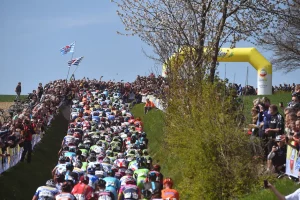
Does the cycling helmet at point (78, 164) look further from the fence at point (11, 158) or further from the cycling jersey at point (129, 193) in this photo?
the cycling jersey at point (129, 193)

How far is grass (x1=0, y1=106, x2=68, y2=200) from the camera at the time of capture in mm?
27234

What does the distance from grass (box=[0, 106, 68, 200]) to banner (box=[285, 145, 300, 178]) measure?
11.5 meters

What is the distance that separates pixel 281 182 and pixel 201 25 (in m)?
12.7

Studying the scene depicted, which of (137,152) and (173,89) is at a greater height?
(173,89)

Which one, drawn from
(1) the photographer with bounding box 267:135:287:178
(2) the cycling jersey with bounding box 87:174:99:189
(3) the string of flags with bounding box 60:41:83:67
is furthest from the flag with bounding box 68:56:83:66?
(1) the photographer with bounding box 267:135:287:178

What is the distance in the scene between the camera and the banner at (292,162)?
1744 cm

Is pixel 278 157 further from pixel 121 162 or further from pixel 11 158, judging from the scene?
pixel 11 158

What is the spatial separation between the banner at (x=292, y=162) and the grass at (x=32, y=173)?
37.9 feet

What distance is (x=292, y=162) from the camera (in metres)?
17.9

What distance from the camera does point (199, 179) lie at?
68.3 feet

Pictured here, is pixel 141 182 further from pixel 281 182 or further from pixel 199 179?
pixel 281 182

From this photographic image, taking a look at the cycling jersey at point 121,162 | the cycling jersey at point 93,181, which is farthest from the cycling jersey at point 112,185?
the cycling jersey at point 121,162

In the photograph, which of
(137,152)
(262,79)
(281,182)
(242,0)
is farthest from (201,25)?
(262,79)

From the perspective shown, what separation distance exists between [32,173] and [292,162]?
16.6 m
